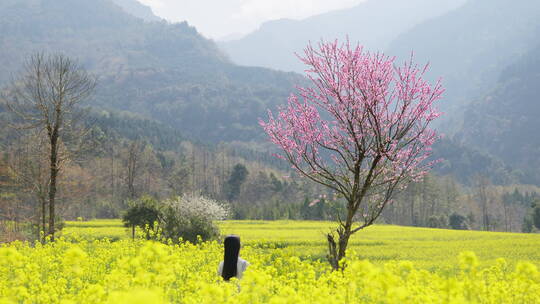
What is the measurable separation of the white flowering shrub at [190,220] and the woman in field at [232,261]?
14.2 m

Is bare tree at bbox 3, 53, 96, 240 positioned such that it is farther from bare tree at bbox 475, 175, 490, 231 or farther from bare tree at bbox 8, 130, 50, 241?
bare tree at bbox 475, 175, 490, 231

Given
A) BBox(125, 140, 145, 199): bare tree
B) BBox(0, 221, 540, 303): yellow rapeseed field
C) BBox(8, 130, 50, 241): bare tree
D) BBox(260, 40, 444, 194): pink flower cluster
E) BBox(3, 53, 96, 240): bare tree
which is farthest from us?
BBox(125, 140, 145, 199): bare tree

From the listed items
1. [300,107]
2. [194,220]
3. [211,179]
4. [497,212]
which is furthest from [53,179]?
[497,212]

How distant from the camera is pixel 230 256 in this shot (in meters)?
8.96

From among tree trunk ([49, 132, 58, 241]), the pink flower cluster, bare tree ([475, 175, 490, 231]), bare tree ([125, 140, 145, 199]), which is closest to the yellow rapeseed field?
the pink flower cluster

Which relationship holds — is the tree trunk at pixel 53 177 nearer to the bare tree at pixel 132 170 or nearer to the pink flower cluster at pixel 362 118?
the pink flower cluster at pixel 362 118

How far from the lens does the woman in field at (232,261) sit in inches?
351

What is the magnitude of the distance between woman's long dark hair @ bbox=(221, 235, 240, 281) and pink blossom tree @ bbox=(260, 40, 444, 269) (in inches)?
124

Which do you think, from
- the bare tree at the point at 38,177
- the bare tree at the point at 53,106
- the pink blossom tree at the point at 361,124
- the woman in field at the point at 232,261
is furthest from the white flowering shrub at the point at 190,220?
the woman in field at the point at 232,261

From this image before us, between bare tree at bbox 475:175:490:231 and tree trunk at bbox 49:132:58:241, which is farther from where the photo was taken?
bare tree at bbox 475:175:490:231

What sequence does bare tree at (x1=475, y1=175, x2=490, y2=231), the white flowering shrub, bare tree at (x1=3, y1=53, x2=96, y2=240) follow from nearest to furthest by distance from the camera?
bare tree at (x1=3, y1=53, x2=96, y2=240) < the white flowering shrub < bare tree at (x1=475, y1=175, x2=490, y2=231)

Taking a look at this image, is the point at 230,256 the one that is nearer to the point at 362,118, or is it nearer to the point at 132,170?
the point at 362,118

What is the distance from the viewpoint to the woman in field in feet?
29.2

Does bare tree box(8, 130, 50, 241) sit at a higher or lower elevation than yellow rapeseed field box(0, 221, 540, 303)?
higher
